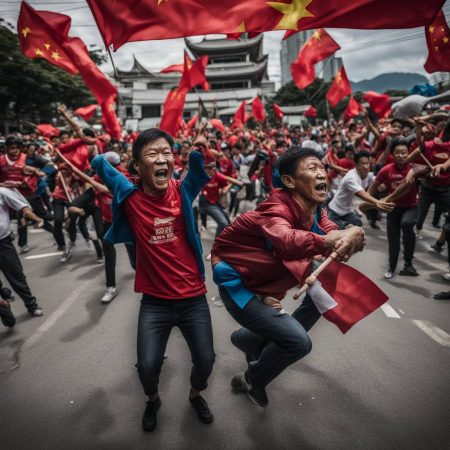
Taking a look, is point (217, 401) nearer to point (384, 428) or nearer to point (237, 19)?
point (384, 428)

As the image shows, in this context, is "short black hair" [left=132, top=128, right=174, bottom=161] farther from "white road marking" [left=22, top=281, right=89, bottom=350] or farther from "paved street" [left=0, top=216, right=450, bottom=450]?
"white road marking" [left=22, top=281, right=89, bottom=350]

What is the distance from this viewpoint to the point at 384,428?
2.22 metres

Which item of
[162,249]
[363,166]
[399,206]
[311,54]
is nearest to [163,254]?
[162,249]

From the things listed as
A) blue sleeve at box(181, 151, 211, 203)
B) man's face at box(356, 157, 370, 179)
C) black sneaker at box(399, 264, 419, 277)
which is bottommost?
black sneaker at box(399, 264, 419, 277)

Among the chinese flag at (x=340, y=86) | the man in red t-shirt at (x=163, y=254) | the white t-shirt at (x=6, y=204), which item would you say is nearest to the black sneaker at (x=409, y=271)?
the man in red t-shirt at (x=163, y=254)

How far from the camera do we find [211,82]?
55.8 m

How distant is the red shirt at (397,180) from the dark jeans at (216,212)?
2.39 meters

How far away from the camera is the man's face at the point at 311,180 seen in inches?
80.1

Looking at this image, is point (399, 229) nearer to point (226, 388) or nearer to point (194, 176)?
point (226, 388)

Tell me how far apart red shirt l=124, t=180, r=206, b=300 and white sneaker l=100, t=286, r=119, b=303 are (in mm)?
2231

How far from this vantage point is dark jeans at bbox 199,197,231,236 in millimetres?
5781

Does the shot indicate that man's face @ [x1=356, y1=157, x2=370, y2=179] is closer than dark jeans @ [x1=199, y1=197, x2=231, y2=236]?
Yes

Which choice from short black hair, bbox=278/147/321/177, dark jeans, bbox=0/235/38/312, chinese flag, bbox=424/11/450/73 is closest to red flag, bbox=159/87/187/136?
dark jeans, bbox=0/235/38/312

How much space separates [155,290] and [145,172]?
0.76 metres
